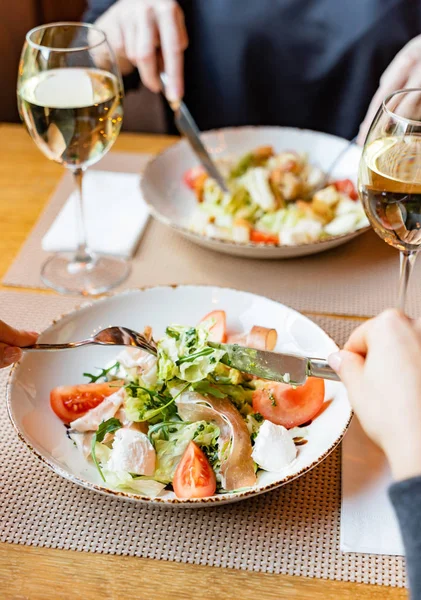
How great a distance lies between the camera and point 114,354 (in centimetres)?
116

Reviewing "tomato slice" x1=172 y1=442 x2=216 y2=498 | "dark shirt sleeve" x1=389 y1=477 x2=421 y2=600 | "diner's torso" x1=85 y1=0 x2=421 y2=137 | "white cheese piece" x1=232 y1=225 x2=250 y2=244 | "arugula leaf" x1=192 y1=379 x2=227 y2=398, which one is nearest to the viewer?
"dark shirt sleeve" x1=389 y1=477 x2=421 y2=600

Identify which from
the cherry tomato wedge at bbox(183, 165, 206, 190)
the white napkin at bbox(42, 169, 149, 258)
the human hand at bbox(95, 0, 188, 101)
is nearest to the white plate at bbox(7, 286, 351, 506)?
the white napkin at bbox(42, 169, 149, 258)

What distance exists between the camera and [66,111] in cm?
127

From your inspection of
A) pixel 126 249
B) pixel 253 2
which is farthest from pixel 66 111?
pixel 253 2

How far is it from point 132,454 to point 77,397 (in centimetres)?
17

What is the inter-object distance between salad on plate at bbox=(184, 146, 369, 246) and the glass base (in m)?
0.19

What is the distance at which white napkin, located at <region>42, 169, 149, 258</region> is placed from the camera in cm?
154

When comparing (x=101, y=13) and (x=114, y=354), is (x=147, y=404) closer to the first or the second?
(x=114, y=354)

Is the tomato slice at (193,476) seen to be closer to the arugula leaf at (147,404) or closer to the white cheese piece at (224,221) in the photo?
the arugula leaf at (147,404)

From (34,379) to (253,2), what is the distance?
151 centimetres

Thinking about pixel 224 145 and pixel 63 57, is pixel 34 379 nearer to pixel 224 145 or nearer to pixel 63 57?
pixel 63 57

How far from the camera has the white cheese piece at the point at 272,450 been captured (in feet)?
Result: 2.98

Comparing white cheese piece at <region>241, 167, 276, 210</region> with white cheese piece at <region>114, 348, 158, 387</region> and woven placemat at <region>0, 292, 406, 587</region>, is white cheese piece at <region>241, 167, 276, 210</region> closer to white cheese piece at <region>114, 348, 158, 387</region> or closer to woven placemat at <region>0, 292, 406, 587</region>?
white cheese piece at <region>114, 348, 158, 387</region>

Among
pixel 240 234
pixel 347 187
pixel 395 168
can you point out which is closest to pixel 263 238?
pixel 240 234
